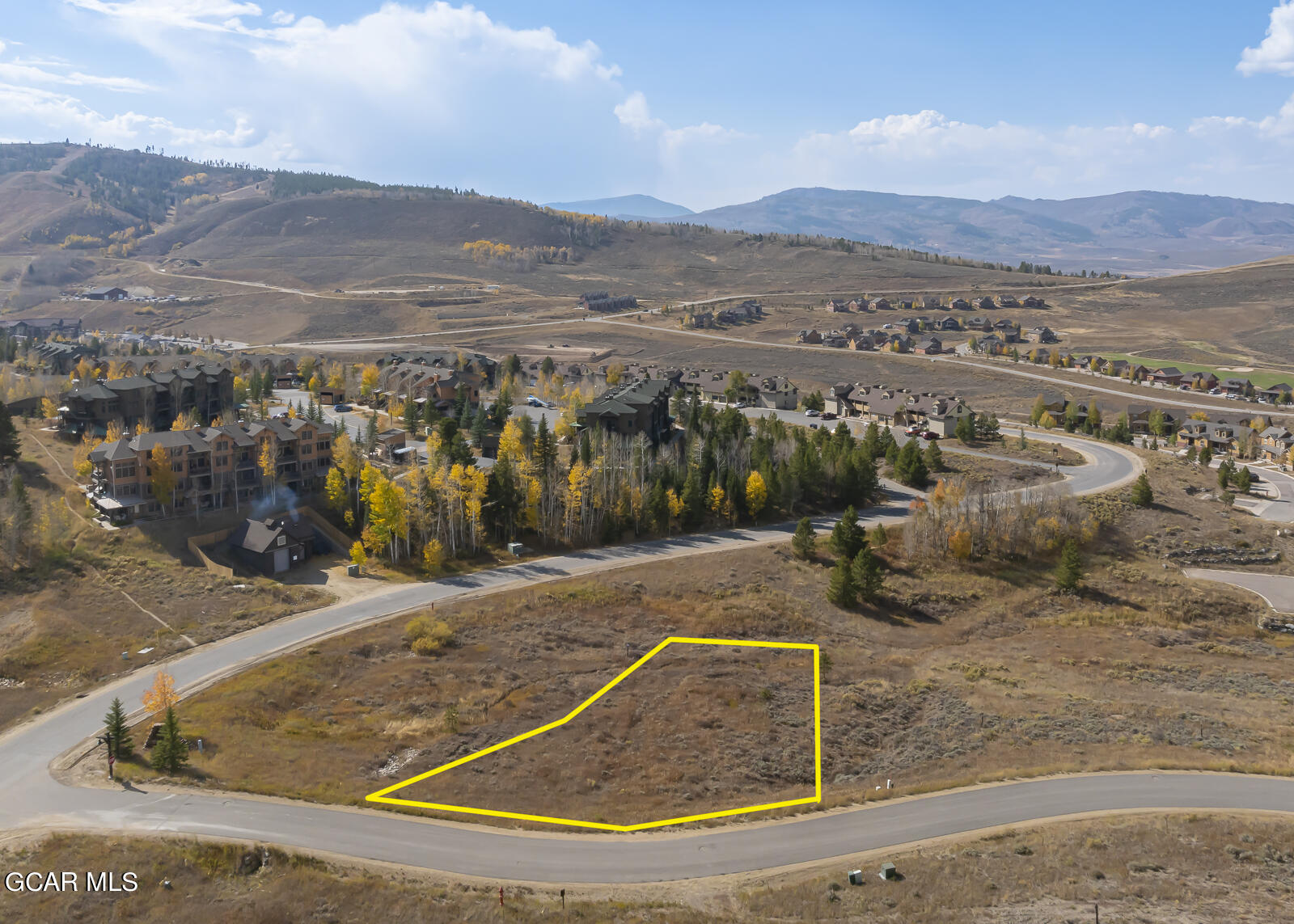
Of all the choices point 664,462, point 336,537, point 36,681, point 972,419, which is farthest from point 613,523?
point 972,419

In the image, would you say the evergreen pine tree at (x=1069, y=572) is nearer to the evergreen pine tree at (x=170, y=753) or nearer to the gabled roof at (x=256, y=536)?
the evergreen pine tree at (x=170, y=753)

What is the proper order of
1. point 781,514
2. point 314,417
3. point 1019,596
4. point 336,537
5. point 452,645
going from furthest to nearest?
point 314,417, point 781,514, point 336,537, point 1019,596, point 452,645

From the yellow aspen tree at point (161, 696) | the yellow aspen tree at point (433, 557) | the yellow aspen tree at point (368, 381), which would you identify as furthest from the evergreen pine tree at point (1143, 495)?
the yellow aspen tree at point (368, 381)

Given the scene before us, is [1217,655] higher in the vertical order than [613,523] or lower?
lower

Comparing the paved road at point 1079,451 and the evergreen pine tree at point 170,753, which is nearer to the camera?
the evergreen pine tree at point 170,753

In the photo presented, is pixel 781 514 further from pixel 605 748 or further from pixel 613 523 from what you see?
pixel 605 748

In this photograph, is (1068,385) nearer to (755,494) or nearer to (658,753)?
(755,494)

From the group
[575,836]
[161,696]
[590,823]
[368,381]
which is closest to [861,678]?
[590,823]
